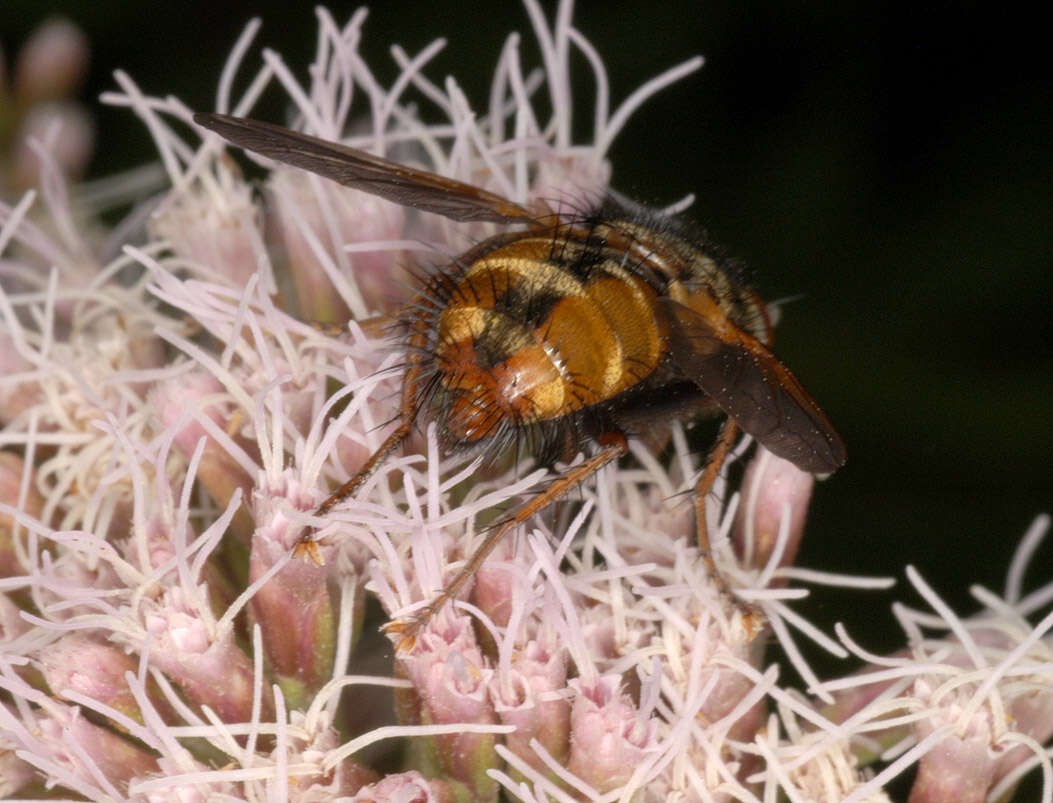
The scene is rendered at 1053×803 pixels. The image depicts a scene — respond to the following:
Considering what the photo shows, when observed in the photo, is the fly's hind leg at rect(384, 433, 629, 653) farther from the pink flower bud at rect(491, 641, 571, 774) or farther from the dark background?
the dark background

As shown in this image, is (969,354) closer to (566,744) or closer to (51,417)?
(566,744)

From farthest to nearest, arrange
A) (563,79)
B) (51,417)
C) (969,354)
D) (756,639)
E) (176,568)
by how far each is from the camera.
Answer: (969,354), (563,79), (51,417), (756,639), (176,568)

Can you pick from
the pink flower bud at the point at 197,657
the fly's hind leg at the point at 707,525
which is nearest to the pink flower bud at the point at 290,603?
the pink flower bud at the point at 197,657

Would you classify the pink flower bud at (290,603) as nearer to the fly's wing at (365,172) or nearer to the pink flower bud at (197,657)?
the pink flower bud at (197,657)

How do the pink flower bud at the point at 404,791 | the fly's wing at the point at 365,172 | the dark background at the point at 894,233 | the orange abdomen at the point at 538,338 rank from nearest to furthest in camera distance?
the orange abdomen at the point at 538,338 → the pink flower bud at the point at 404,791 → the fly's wing at the point at 365,172 → the dark background at the point at 894,233

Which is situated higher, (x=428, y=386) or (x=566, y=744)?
(x=428, y=386)

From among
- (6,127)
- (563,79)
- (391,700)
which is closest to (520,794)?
(391,700)
